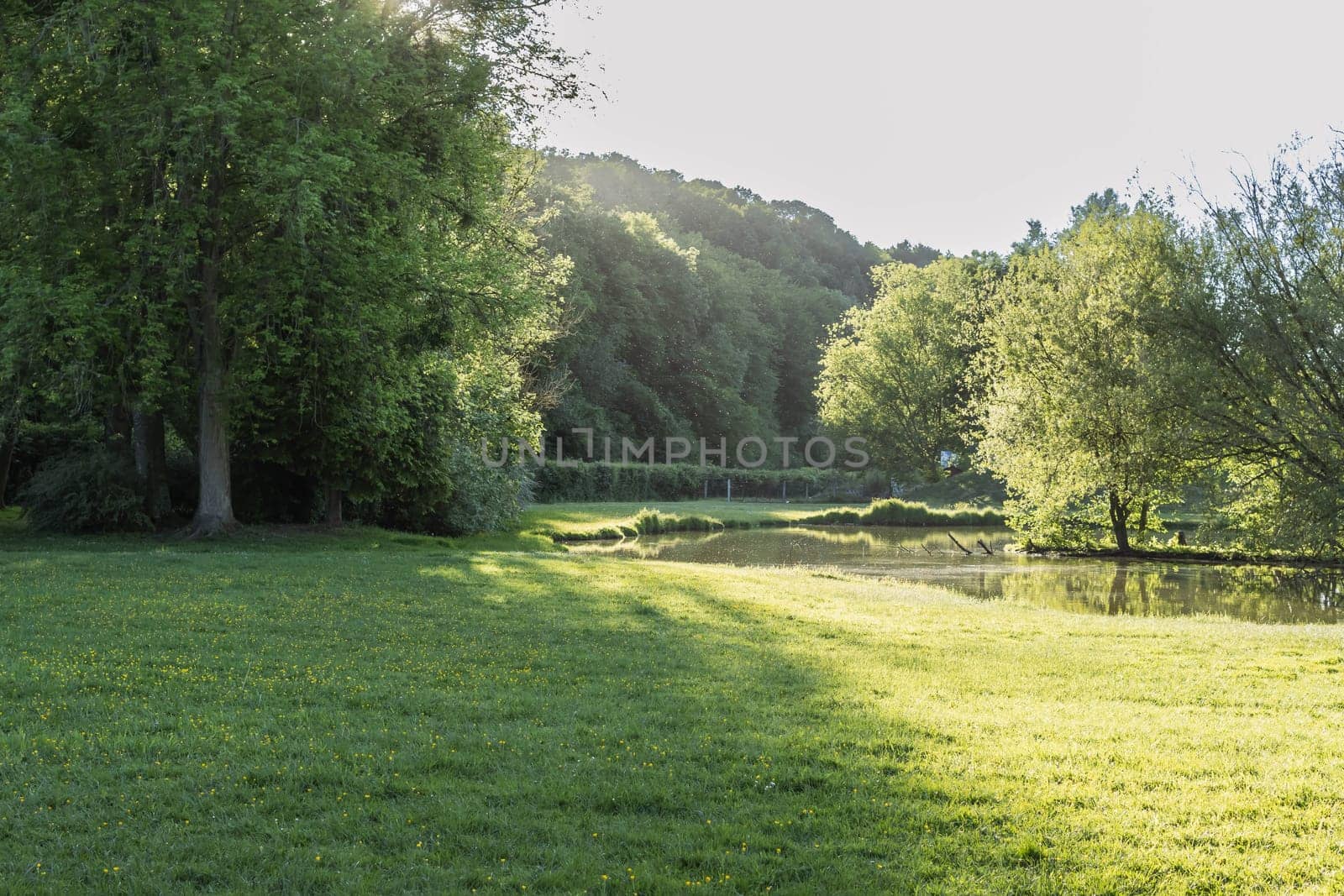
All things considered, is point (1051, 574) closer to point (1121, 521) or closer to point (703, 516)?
point (1121, 521)

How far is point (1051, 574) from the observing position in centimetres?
2706

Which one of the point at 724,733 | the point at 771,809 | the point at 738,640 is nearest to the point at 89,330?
the point at 738,640

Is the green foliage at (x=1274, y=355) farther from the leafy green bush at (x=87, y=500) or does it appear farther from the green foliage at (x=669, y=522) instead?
the leafy green bush at (x=87, y=500)

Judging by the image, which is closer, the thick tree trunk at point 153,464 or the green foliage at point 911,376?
the thick tree trunk at point 153,464

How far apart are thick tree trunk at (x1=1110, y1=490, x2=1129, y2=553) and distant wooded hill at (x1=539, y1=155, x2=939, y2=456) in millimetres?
21358

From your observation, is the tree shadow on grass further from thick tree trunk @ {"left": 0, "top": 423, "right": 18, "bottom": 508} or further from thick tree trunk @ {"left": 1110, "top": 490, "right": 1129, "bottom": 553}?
thick tree trunk @ {"left": 1110, "top": 490, "right": 1129, "bottom": 553}

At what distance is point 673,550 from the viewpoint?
33031 millimetres

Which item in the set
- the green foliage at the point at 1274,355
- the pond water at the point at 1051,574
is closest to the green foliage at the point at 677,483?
the pond water at the point at 1051,574

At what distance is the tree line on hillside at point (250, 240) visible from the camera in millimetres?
18578

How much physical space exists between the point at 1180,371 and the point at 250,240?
69.1 feet

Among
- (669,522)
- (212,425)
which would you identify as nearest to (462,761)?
(212,425)

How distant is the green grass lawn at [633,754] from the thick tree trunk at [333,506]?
1108 cm

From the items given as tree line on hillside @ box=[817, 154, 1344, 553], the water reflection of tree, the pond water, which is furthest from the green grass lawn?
tree line on hillside @ box=[817, 154, 1344, 553]

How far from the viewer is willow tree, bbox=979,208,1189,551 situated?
87.4 ft
